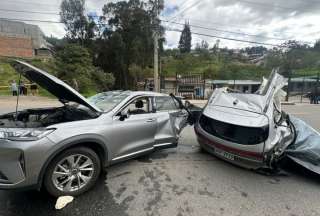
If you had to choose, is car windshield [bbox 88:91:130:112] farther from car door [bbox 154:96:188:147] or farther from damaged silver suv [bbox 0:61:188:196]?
car door [bbox 154:96:188:147]

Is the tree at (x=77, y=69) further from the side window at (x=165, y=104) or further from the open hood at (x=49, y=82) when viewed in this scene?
the open hood at (x=49, y=82)

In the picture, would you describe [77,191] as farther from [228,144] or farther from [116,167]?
[228,144]

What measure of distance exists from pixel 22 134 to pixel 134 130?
167 cm

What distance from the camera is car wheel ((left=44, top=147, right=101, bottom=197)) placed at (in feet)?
9.38

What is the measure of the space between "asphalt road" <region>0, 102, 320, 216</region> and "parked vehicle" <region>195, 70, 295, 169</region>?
387mm

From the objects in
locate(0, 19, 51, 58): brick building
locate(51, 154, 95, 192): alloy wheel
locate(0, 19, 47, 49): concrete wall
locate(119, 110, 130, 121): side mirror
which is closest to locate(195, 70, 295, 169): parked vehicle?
locate(119, 110, 130, 121): side mirror

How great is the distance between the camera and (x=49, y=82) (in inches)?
131

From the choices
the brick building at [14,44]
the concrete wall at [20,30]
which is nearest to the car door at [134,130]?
the brick building at [14,44]

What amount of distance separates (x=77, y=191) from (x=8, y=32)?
52.5 meters

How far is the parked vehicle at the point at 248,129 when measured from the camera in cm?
373

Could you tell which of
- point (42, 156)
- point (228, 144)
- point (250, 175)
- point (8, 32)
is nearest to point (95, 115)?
point (42, 156)

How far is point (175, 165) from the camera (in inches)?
171

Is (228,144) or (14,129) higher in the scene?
(14,129)

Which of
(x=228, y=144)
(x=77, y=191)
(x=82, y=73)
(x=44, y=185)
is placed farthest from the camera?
(x=82, y=73)
